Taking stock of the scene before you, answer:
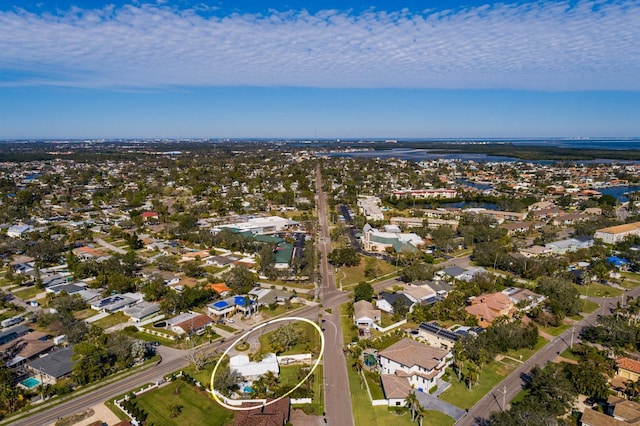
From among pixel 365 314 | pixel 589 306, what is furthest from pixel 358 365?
pixel 589 306

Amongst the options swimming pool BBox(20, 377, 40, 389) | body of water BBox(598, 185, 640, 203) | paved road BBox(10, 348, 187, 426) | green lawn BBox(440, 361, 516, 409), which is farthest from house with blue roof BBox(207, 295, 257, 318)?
body of water BBox(598, 185, 640, 203)

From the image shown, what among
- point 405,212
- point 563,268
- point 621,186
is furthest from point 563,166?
point 563,268

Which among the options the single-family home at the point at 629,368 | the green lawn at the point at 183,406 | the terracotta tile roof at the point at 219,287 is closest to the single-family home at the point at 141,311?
the terracotta tile roof at the point at 219,287

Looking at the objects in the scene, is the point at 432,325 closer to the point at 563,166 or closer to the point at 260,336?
the point at 260,336

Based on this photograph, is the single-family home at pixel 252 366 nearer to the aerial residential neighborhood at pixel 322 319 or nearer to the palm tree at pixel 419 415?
the aerial residential neighborhood at pixel 322 319

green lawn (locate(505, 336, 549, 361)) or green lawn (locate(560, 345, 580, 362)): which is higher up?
green lawn (locate(560, 345, 580, 362))

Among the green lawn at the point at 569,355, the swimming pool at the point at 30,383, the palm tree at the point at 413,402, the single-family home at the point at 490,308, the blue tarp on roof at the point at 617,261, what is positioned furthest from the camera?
the blue tarp on roof at the point at 617,261

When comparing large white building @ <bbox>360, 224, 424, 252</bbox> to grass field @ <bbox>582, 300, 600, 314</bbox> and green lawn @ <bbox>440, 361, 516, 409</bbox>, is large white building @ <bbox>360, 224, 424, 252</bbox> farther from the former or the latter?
green lawn @ <bbox>440, 361, 516, 409</bbox>
